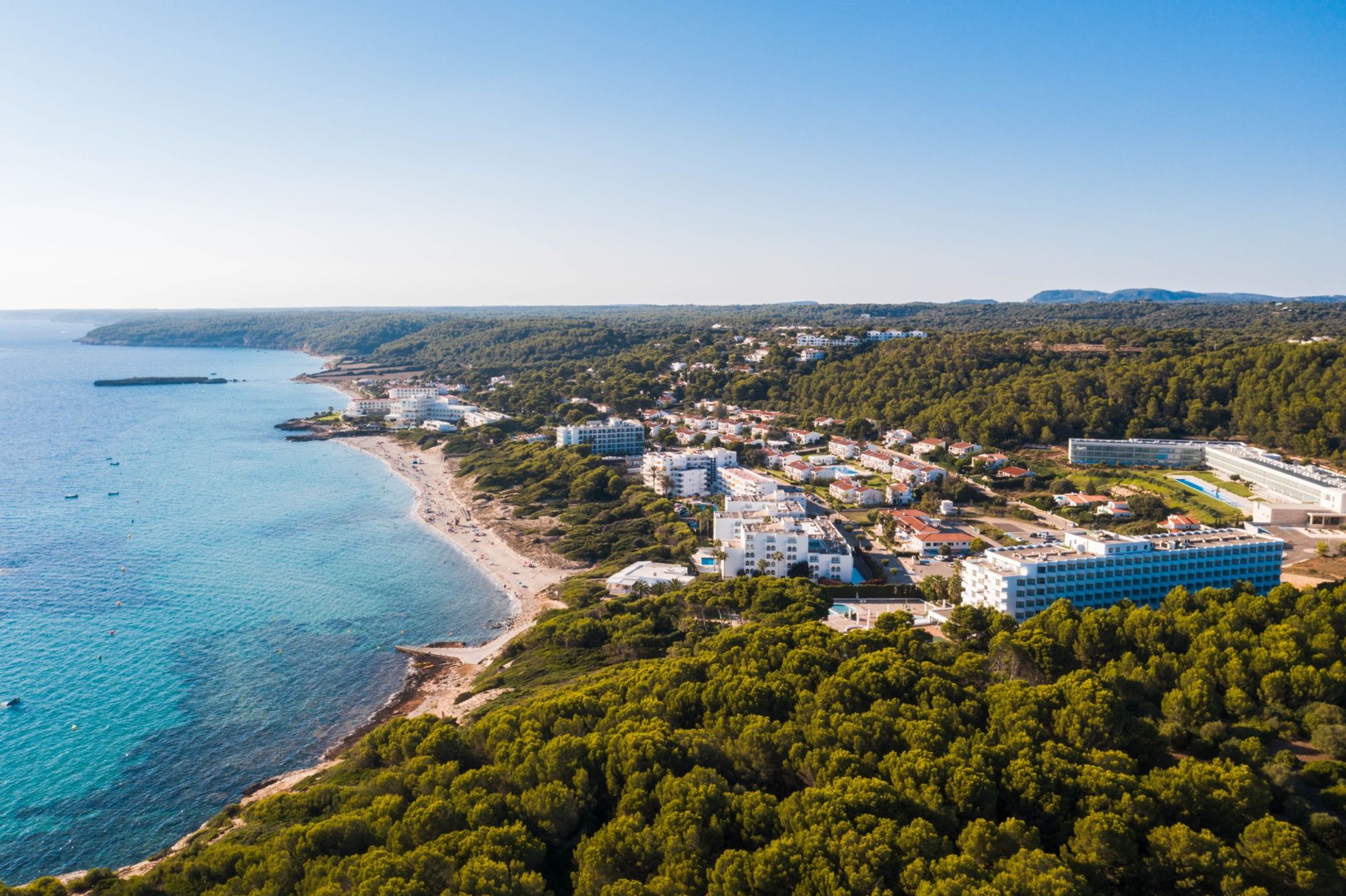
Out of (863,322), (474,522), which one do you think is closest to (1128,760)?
(474,522)

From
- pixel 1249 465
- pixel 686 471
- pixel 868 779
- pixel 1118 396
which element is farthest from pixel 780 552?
pixel 1118 396

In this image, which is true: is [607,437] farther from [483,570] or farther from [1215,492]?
[1215,492]

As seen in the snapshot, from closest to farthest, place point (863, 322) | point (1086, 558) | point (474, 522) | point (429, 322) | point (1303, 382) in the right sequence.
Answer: point (1086, 558) → point (474, 522) → point (1303, 382) → point (863, 322) → point (429, 322)

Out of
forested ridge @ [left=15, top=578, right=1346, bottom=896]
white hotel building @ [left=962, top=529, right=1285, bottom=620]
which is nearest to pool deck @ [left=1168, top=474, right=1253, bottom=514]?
white hotel building @ [left=962, top=529, right=1285, bottom=620]

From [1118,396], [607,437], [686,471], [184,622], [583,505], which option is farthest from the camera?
[607,437]

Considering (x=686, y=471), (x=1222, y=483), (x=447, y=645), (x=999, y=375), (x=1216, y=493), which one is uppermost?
(x=999, y=375)

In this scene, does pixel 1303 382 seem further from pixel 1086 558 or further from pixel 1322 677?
pixel 1322 677

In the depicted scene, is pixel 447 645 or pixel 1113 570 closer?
pixel 1113 570
